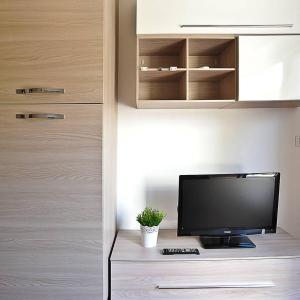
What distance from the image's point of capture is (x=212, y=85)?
1.82 metres

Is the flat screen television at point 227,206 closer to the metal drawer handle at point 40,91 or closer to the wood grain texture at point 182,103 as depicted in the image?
the wood grain texture at point 182,103

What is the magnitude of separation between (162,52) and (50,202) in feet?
3.96

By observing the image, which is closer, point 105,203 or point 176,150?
point 105,203

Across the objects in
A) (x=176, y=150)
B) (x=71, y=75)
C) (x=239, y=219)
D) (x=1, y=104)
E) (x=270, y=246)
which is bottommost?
(x=270, y=246)

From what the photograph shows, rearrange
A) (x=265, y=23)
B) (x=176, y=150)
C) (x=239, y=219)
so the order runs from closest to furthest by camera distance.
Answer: (x=265, y=23) < (x=239, y=219) < (x=176, y=150)

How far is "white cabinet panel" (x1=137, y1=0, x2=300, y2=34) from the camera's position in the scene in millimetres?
1419

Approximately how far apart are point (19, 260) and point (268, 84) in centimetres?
165

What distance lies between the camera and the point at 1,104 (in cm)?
118

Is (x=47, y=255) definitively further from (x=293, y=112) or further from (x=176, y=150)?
(x=293, y=112)

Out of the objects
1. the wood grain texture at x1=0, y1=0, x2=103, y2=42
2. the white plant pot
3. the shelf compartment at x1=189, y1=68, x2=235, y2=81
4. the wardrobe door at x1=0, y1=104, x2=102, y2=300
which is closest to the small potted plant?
the white plant pot

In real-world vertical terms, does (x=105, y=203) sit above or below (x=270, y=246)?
above

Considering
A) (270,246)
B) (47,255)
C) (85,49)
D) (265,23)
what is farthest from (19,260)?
(265,23)

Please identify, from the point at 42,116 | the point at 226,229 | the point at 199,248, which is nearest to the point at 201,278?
the point at 199,248

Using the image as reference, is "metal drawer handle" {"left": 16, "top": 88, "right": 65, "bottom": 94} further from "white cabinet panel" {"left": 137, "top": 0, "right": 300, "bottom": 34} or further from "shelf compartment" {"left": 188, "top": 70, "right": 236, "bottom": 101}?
"shelf compartment" {"left": 188, "top": 70, "right": 236, "bottom": 101}
